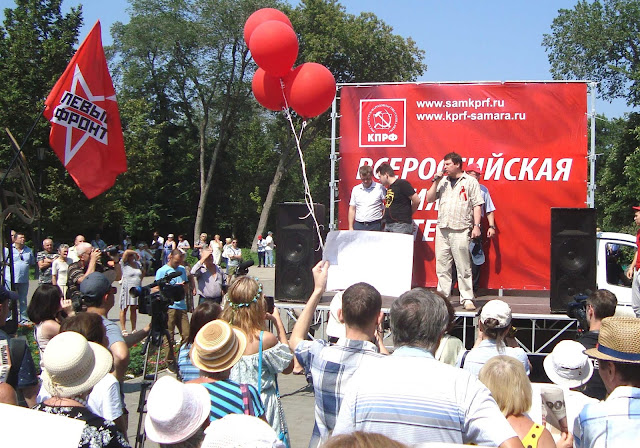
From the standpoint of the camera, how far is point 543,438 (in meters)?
2.92

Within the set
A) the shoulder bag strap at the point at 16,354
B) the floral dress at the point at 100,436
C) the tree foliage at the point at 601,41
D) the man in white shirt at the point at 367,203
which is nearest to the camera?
the floral dress at the point at 100,436

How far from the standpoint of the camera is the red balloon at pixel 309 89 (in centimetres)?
819

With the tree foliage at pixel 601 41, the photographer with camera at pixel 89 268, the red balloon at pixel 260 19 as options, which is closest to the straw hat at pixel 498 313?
the photographer with camera at pixel 89 268

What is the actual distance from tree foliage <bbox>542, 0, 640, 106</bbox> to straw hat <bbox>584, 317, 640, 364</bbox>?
128 feet

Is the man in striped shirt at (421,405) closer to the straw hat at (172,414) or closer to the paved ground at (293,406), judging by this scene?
the straw hat at (172,414)

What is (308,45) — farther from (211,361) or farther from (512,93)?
(211,361)

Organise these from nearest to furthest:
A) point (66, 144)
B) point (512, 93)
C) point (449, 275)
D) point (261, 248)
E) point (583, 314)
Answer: point (583, 314) < point (66, 144) < point (449, 275) < point (512, 93) < point (261, 248)

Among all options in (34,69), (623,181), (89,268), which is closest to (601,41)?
(623,181)

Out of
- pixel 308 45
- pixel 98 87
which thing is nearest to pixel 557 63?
pixel 308 45

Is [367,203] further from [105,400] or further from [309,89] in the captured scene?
[105,400]

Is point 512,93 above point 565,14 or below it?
below

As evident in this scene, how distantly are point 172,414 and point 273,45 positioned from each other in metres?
6.16

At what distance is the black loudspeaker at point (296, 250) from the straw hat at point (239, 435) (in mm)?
6474

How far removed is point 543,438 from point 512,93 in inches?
300
